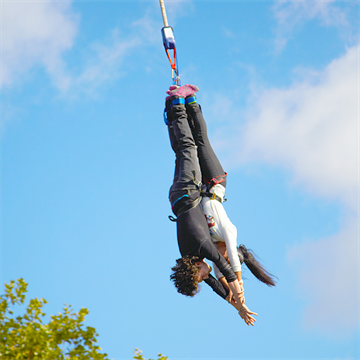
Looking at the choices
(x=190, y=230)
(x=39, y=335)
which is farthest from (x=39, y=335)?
(x=190, y=230)

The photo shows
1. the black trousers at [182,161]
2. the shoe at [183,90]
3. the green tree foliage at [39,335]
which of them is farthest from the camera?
the shoe at [183,90]

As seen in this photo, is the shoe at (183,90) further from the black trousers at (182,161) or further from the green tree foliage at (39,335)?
the green tree foliage at (39,335)

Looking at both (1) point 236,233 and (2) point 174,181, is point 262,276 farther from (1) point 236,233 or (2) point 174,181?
(2) point 174,181

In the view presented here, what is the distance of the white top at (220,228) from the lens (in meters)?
7.62

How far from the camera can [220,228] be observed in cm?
771

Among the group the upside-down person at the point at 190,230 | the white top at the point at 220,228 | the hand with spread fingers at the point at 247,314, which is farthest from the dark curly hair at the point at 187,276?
the hand with spread fingers at the point at 247,314

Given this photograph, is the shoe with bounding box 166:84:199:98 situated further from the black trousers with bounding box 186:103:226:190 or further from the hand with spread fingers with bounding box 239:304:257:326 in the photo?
the hand with spread fingers with bounding box 239:304:257:326

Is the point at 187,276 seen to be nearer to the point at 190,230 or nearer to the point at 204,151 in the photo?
the point at 190,230

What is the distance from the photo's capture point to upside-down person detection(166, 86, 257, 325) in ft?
24.4

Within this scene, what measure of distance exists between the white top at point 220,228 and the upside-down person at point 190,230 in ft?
0.37

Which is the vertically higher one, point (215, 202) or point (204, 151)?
point (204, 151)

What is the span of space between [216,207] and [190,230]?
2.00ft

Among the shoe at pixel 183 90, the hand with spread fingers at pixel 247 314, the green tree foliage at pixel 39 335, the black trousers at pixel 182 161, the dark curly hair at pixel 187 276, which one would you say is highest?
the shoe at pixel 183 90

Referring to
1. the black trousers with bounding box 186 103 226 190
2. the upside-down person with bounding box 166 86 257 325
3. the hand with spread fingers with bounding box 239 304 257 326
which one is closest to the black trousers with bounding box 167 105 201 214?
the upside-down person with bounding box 166 86 257 325
